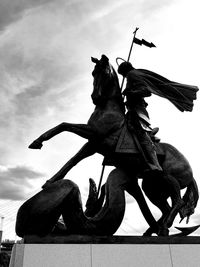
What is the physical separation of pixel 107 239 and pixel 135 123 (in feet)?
7.89

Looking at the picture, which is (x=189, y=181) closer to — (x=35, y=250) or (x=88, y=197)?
(x=88, y=197)

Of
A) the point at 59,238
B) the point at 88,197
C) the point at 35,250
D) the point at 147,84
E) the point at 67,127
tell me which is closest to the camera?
the point at 35,250

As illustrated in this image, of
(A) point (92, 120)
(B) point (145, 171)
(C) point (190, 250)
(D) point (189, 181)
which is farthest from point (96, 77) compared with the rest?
(C) point (190, 250)

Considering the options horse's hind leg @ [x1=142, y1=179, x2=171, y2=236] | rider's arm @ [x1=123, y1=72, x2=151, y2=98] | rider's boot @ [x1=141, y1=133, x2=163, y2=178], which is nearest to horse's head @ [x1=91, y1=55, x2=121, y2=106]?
rider's arm @ [x1=123, y1=72, x2=151, y2=98]

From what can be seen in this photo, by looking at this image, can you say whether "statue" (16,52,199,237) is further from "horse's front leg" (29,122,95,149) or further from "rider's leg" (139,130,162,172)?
"rider's leg" (139,130,162,172)

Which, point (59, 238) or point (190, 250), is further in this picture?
point (190, 250)

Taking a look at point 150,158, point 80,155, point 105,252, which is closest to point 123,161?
point 150,158

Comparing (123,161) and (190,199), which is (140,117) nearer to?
(123,161)

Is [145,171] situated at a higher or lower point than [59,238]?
higher

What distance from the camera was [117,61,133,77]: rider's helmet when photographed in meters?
7.52

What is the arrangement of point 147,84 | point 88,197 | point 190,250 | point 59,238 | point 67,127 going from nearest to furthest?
point 59,238 → point 190,250 → point 67,127 → point 88,197 → point 147,84

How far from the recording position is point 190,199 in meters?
6.61

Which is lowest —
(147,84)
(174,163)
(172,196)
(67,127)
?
(172,196)

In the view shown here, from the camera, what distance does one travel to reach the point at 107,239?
518 centimetres
